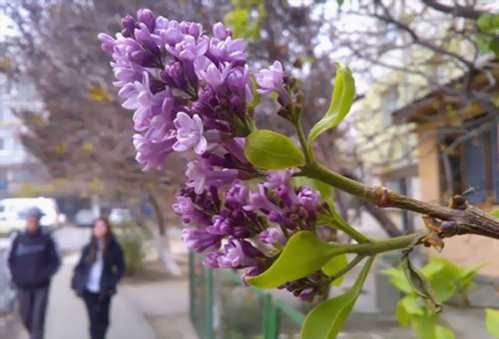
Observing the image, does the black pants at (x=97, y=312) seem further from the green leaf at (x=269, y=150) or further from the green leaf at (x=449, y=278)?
the green leaf at (x=269, y=150)

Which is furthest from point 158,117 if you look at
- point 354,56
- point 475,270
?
point 354,56

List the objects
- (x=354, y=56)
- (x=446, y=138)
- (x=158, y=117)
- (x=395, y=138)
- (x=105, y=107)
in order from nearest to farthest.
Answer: (x=158, y=117)
(x=354, y=56)
(x=446, y=138)
(x=395, y=138)
(x=105, y=107)

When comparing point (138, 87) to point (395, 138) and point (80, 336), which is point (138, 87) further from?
point (80, 336)

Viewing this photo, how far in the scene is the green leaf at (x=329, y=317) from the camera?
2.55ft

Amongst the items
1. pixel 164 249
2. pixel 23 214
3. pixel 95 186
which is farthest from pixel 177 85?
pixel 164 249

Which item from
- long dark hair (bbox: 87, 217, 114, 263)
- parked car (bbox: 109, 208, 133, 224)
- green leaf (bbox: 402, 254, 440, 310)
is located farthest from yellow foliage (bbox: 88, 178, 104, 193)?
green leaf (bbox: 402, 254, 440, 310)

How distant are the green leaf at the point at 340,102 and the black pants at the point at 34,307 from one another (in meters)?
6.39

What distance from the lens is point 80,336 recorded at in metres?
8.14

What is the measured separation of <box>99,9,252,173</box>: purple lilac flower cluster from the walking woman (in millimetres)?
6275

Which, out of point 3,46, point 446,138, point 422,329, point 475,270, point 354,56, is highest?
point 3,46

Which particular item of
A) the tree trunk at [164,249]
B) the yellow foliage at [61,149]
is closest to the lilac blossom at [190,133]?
the yellow foliage at [61,149]

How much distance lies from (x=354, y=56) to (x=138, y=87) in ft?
15.6

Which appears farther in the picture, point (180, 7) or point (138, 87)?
point (180, 7)

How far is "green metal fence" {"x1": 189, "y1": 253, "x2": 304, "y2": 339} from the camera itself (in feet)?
10.9
